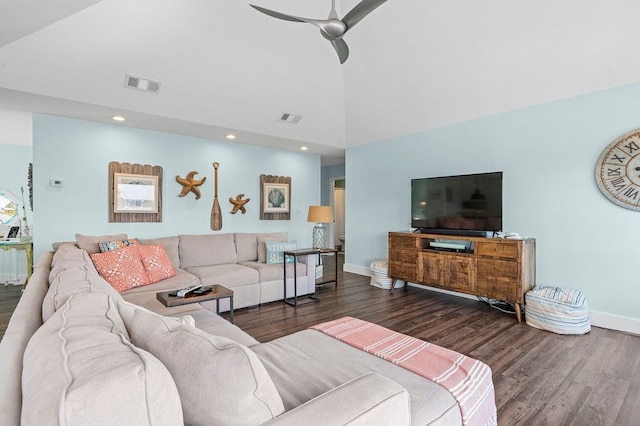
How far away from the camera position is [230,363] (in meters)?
0.83

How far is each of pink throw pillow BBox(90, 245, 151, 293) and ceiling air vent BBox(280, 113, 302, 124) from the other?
275 cm

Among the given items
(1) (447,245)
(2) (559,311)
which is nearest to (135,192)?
(1) (447,245)

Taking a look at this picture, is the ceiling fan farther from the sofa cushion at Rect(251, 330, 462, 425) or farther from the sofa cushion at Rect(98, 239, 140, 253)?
the sofa cushion at Rect(98, 239, 140, 253)

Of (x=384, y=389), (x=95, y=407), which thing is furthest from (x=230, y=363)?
(x=384, y=389)

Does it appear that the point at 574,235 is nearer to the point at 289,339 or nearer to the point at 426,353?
the point at 426,353

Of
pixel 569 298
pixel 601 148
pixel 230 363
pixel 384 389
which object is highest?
pixel 601 148

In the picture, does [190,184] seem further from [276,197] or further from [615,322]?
[615,322]

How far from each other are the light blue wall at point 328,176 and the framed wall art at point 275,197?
2.56 metres

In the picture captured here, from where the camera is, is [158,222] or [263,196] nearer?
[158,222]

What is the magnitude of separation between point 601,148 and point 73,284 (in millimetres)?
4725

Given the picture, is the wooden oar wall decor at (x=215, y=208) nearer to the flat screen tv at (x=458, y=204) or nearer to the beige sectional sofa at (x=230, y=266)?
the beige sectional sofa at (x=230, y=266)

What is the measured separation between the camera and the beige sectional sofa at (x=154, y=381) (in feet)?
2.02

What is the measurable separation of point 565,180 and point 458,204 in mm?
1171

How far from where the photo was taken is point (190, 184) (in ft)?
16.8
